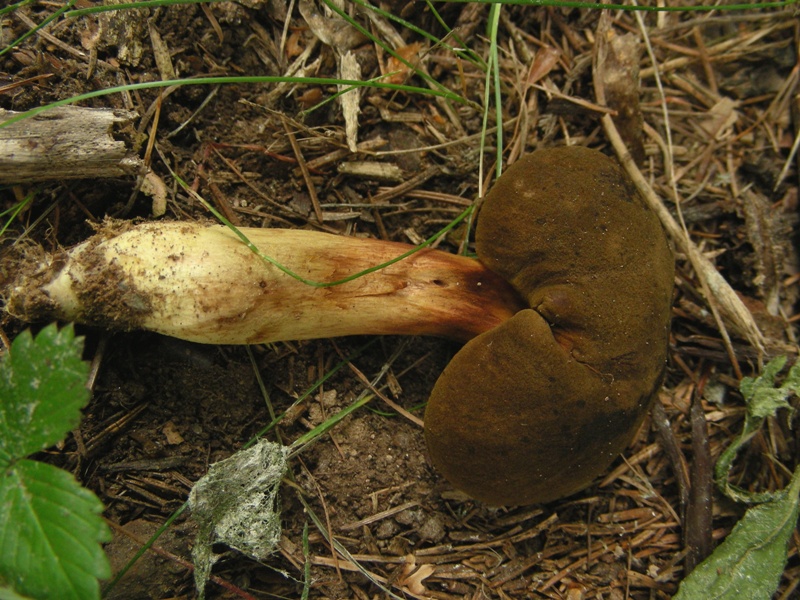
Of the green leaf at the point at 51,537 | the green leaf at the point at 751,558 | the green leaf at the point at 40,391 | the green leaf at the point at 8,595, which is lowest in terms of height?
→ the green leaf at the point at 751,558

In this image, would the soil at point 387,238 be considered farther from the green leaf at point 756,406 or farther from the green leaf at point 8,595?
the green leaf at point 8,595

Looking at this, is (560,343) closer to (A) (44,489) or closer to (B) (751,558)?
(B) (751,558)

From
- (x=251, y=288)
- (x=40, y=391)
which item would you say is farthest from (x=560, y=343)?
(x=40, y=391)

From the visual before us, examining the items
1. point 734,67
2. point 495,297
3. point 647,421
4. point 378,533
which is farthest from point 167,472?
point 734,67

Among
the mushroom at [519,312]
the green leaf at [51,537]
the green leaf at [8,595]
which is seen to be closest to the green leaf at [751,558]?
the mushroom at [519,312]

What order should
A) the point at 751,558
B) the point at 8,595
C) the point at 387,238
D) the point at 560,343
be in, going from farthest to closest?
the point at 387,238 < the point at 751,558 < the point at 560,343 < the point at 8,595

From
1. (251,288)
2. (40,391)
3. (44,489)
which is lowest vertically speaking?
(44,489)
